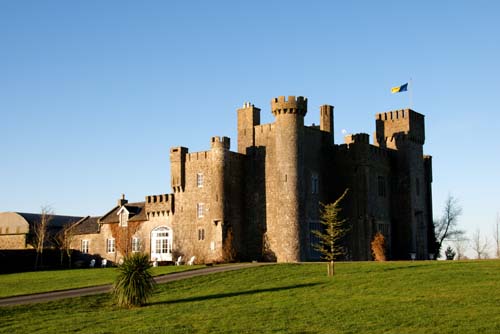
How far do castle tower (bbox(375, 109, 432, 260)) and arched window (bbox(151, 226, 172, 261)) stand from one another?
59.8ft

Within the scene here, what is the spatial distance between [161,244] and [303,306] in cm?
3138

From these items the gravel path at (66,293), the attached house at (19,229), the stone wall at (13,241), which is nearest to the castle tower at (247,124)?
the gravel path at (66,293)

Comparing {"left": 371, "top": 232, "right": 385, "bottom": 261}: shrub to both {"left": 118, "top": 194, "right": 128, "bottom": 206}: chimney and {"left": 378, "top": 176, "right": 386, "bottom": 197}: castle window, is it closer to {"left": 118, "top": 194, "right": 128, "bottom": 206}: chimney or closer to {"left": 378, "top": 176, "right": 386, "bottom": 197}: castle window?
{"left": 378, "top": 176, "right": 386, "bottom": 197}: castle window

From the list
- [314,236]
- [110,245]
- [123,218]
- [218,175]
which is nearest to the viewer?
[314,236]

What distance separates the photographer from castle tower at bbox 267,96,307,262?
47312mm

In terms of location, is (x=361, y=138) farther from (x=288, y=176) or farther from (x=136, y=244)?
(x=136, y=244)

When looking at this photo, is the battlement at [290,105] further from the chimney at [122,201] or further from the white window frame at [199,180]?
the chimney at [122,201]

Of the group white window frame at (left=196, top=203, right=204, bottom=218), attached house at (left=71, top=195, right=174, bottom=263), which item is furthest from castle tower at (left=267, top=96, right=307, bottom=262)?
attached house at (left=71, top=195, right=174, bottom=263)

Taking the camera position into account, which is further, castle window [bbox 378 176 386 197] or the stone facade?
castle window [bbox 378 176 386 197]

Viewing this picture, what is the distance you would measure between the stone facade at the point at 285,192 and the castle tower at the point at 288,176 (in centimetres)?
7

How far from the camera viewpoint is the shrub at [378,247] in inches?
1919

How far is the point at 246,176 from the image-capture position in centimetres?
5166

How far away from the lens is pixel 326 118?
54000 mm

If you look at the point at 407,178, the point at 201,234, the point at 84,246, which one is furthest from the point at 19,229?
the point at 407,178
